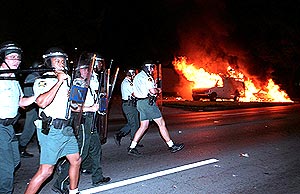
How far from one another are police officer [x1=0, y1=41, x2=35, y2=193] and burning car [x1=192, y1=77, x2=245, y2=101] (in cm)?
1994

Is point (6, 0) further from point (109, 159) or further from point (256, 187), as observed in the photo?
point (256, 187)

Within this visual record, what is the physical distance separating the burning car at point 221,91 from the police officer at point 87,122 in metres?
18.4

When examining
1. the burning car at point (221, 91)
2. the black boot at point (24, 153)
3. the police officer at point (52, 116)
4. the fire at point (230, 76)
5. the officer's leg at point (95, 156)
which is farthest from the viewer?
the fire at point (230, 76)

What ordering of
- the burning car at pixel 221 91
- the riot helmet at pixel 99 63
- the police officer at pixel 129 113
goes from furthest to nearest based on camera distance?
the burning car at pixel 221 91
the police officer at pixel 129 113
the riot helmet at pixel 99 63

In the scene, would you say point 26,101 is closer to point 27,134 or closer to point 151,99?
point 27,134

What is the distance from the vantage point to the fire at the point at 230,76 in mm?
25741

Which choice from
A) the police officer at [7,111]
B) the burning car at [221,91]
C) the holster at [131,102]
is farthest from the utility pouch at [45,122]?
the burning car at [221,91]

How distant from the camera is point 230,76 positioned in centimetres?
2688

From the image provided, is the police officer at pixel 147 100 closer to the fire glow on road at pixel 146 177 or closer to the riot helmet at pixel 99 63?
the fire glow on road at pixel 146 177

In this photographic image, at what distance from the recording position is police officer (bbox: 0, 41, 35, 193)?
3510mm

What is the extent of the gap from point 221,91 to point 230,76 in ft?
14.1

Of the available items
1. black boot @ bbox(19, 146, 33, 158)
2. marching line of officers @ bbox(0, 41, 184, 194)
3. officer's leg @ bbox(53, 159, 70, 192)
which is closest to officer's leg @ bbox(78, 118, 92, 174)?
officer's leg @ bbox(53, 159, 70, 192)

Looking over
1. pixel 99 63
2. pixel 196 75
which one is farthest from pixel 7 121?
pixel 196 75

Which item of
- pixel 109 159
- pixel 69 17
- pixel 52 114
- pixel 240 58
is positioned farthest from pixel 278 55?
pixel 52 114
